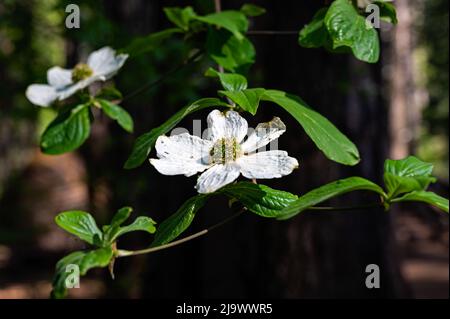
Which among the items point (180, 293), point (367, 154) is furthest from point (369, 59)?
point (367, 154)

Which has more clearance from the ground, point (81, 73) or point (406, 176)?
point (81, 73)

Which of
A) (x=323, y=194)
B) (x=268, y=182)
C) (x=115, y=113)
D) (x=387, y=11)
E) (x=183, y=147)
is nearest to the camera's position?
(x=323, y=194)

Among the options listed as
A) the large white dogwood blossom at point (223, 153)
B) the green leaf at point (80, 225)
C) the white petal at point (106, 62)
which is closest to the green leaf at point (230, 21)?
the white petal at point (106, 62)

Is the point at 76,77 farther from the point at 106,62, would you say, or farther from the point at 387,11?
the point at 387,11

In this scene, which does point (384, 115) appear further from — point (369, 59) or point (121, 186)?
point (369, 59)

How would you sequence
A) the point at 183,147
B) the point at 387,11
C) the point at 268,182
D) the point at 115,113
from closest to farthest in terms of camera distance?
the point at 183,147, the point at 387,11, the point at 115,113, the point at 268,182

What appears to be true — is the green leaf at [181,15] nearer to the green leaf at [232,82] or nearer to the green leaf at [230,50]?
the green leaf at [230,50]

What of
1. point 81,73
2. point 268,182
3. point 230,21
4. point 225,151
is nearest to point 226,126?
point 225,151
